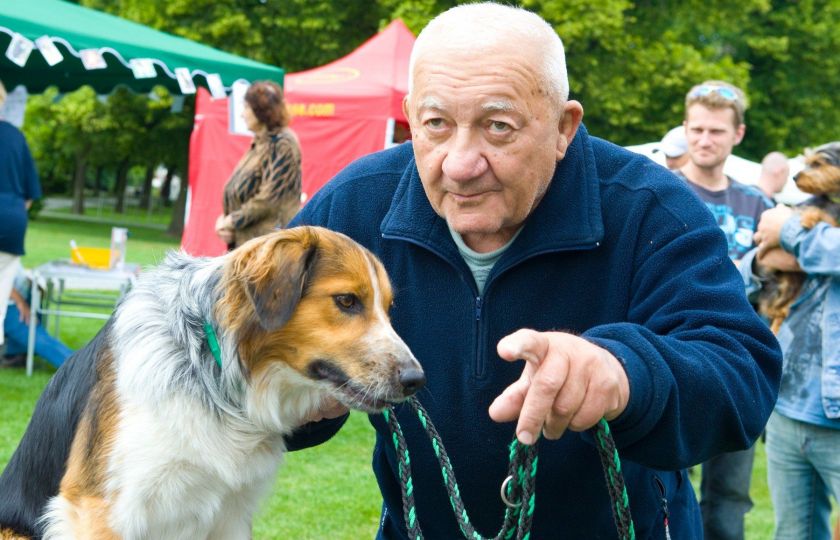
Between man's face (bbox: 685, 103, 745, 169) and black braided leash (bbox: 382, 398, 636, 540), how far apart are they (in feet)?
12.9

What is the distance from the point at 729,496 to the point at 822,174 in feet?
6.91

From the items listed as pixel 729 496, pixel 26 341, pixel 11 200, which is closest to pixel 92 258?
pixel 26 341

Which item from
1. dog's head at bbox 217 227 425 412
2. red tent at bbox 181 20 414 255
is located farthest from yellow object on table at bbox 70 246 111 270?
dog's head at bbox 217 227 425 412

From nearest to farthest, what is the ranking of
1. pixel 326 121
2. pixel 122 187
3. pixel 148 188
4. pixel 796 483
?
pixel 796 483
pixel 326 121
pixel 122 187
pixel 148 188

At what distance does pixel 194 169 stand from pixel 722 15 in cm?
1890

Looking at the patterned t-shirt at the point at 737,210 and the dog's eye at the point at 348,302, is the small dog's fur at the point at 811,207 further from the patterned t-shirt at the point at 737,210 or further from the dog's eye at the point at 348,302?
the dog's eye at the point at 348,302

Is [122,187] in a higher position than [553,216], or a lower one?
lower

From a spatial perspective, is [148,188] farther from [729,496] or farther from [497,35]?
[497,35]

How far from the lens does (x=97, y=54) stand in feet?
32.4

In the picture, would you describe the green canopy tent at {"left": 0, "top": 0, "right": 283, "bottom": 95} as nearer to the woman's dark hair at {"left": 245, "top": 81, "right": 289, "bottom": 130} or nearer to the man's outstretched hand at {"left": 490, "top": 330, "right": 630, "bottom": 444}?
the woman's dark hair at {"left": 245, "top": 81, "right": 289, "bottom": 130}

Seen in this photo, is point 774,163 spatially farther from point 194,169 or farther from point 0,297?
point 194,169

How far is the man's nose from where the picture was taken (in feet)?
8.09

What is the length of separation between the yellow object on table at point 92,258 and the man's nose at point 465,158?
857 cm

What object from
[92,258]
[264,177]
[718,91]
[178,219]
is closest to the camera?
[718,91]
